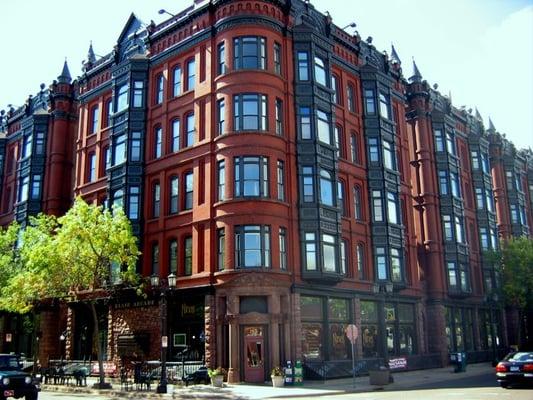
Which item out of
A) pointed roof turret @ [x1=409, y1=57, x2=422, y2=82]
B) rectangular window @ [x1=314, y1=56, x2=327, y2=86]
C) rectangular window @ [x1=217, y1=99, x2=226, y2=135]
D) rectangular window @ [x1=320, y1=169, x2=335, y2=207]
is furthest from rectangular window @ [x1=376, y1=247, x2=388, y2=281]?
pointed roof turret @ [x1=409, y1=57, x2=422, y2=82]

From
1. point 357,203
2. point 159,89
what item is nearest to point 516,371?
point 357,203

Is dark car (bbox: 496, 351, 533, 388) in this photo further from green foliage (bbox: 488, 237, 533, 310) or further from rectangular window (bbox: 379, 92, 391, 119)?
green foliage (bbox: 488, 237, 533, 310)

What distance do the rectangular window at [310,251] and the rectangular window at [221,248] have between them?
15.9 feet

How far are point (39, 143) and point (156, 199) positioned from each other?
16.5 meters

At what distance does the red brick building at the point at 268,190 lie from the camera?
31.8 m

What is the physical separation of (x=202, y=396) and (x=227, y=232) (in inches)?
392

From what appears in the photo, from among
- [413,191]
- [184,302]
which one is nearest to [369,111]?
[413,191]

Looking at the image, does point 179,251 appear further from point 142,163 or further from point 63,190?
point 63,190

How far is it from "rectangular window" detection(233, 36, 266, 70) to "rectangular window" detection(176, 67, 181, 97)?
215 inches

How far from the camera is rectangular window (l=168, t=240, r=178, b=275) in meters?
35.3

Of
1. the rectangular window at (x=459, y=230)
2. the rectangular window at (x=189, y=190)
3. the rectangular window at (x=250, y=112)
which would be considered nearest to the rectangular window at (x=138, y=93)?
the rectangular window at (x=189, y=190)

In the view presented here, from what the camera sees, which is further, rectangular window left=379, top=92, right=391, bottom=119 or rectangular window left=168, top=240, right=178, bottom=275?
rectangular window left=379, top=92, right=391, bottom=119

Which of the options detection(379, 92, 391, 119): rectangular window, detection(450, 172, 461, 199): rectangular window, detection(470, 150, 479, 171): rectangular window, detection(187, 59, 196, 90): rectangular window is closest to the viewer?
detection(187, 59, 196, 90): rectangular window

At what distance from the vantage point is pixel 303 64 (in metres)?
36.8
